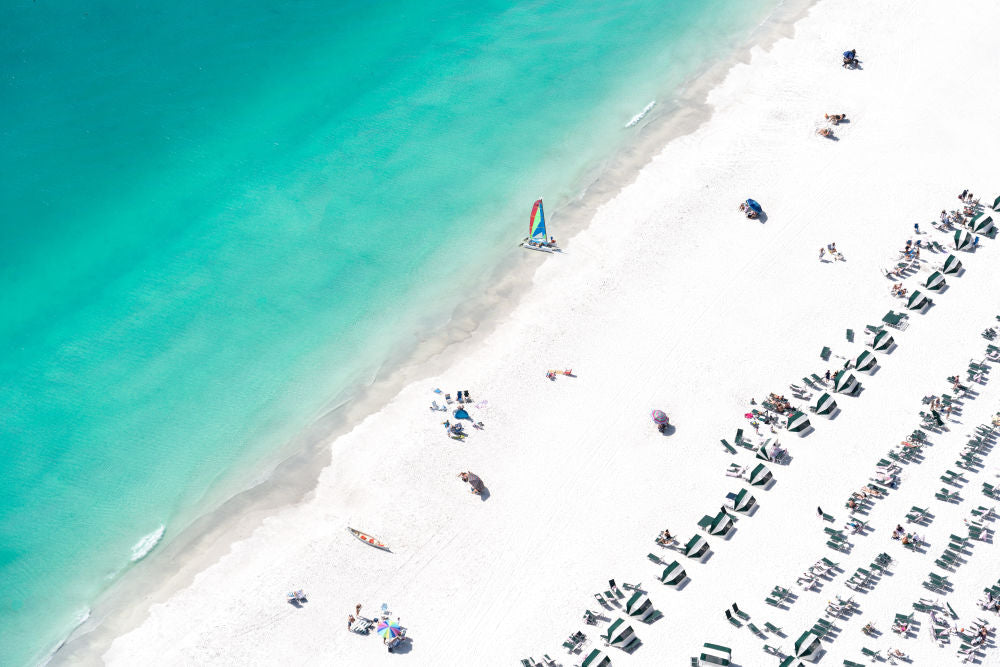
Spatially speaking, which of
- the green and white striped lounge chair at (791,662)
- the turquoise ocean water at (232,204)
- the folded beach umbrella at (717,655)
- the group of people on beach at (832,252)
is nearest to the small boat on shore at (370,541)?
the turquoise ocean water at (232,204)

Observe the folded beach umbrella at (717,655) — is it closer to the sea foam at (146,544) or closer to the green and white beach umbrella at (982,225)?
the sea foam at (146,544)

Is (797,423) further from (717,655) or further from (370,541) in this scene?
(370,541)

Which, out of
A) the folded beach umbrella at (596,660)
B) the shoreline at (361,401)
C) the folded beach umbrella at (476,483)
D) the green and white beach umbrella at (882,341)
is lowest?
the folded beach umbrella at (596,660)

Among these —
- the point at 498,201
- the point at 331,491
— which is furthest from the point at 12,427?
the point at 498,201

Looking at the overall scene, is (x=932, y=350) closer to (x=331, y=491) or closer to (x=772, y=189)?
(x=772, y=189)

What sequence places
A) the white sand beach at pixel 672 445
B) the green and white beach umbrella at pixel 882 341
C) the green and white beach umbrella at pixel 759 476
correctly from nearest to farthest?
the white sand beach at pixel 672 445, the green and white beach umbrella at pixel 759 476, the green and white beach umbrella at pixel 882 341

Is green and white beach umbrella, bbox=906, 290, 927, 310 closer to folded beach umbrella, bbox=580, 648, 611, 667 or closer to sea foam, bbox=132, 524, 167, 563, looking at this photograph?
folded beach umbrella, bbox=580, 648, 611, 667

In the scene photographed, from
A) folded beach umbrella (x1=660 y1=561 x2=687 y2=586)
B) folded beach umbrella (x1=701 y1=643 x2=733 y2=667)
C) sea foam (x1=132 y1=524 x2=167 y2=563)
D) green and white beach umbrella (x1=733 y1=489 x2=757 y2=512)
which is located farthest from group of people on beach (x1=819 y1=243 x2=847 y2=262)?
sea foam (x1=132 y1=524 x2=167 y2=563)
